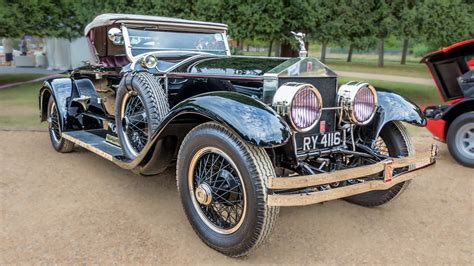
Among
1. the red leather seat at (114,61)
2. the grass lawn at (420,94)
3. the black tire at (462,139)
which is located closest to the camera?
the red leather seat at (114,61)

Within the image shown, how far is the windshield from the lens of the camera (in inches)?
187

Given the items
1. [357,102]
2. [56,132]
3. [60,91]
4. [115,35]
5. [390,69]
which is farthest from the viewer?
[390,69]

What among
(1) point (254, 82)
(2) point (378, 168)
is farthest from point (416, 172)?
(1) point (254, 82)

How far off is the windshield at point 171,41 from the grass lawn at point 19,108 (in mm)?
3656

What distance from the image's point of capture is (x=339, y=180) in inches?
106

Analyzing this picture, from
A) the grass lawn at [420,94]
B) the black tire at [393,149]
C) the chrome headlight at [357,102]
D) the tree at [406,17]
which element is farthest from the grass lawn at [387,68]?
the chrome headlight at [357,102]

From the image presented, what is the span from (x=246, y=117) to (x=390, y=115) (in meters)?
1.48

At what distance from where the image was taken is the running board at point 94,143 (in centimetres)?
418

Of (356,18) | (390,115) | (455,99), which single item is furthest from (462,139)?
(356,18)

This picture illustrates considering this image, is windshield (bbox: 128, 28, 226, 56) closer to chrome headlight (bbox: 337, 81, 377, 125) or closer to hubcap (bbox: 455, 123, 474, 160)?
chrome headlight (bbox: 337, 81, 377, 125)

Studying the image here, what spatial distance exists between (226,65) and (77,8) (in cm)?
971

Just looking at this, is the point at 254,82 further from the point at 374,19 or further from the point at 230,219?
the point at 374,19

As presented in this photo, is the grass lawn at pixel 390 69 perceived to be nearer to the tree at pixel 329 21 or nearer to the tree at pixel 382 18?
the tree at pixel 382 18

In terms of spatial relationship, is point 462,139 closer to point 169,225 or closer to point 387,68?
point 169,225
